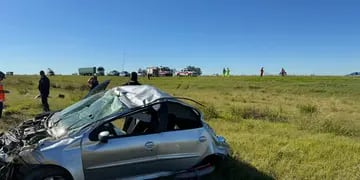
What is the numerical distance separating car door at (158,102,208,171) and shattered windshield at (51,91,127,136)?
813 millimetres

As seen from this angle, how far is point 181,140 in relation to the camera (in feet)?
20.3

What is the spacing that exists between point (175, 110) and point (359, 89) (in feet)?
111

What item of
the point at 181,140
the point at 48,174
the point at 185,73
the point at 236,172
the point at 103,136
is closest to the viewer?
the point at 48,174

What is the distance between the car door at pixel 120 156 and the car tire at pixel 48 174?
1.00 feet

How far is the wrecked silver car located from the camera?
17.4ft

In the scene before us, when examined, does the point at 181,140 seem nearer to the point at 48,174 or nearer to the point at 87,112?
the point at 87,112

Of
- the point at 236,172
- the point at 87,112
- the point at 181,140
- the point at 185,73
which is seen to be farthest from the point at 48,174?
the point at 185,73

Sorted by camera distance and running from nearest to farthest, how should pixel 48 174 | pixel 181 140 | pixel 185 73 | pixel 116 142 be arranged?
1. pixel 48 174
2. pixel 116 142
3. pixel 181 140
4. pixel 185 73

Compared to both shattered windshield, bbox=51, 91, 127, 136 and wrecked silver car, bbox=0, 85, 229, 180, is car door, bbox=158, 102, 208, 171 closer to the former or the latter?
wrecked silver car, bbox=0, 85, 229, 180

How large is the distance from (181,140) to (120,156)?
3.33ft

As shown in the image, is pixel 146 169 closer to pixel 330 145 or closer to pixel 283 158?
pixel 283 158

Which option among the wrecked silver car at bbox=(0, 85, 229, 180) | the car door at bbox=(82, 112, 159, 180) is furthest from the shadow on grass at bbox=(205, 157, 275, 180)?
the car door at bbox=(82, 112, 159, 180)

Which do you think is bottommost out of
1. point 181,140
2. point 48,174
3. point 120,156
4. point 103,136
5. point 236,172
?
point 236,172

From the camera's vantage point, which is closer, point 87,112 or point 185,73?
point 87,112
